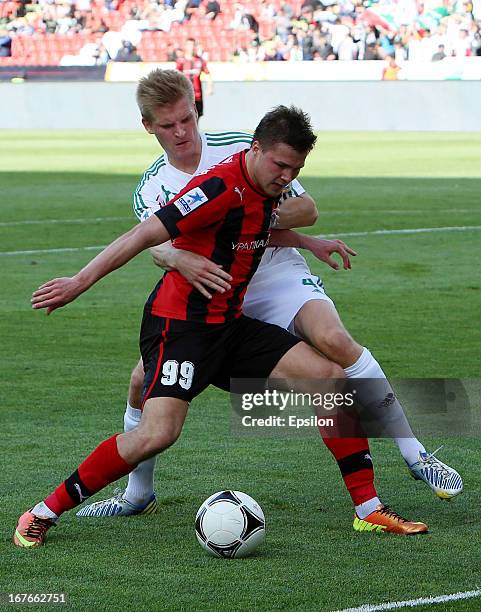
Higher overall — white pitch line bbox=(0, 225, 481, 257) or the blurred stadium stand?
white pitch line bbox=(0, 225, 481, 257)

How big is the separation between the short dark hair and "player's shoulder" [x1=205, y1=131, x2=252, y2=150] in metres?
0.75

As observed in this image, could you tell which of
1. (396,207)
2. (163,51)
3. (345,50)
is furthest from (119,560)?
(163,51)

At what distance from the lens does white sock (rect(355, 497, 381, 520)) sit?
4.83m

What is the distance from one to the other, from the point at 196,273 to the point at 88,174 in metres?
18.1

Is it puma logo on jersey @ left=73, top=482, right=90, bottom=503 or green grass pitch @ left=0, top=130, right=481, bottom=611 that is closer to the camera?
green grass pitch @ left=0, top=130, right=481, bottom=611

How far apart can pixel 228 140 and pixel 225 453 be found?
1.54 metres

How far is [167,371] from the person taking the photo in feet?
15.6

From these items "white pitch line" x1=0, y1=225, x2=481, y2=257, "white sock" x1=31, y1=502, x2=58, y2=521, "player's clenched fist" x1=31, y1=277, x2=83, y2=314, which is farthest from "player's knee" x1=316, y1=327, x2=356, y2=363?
"white pitch line" x1=0, y1=225, x2=481, y2=257

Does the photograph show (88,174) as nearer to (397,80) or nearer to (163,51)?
(397,80)

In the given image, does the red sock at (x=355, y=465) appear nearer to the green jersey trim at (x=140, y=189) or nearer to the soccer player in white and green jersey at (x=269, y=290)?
the soccer player in white and green jersey at (x=269, y=290)

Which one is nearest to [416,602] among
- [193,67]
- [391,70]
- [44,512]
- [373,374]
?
[373,374]

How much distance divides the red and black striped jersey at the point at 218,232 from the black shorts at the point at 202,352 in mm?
48

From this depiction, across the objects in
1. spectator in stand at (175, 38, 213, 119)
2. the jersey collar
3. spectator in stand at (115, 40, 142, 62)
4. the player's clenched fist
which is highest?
the jersey collar

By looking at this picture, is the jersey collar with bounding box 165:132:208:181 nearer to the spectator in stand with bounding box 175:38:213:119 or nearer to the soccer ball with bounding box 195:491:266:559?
the soccer ball with bounding box 195:491:266:559
